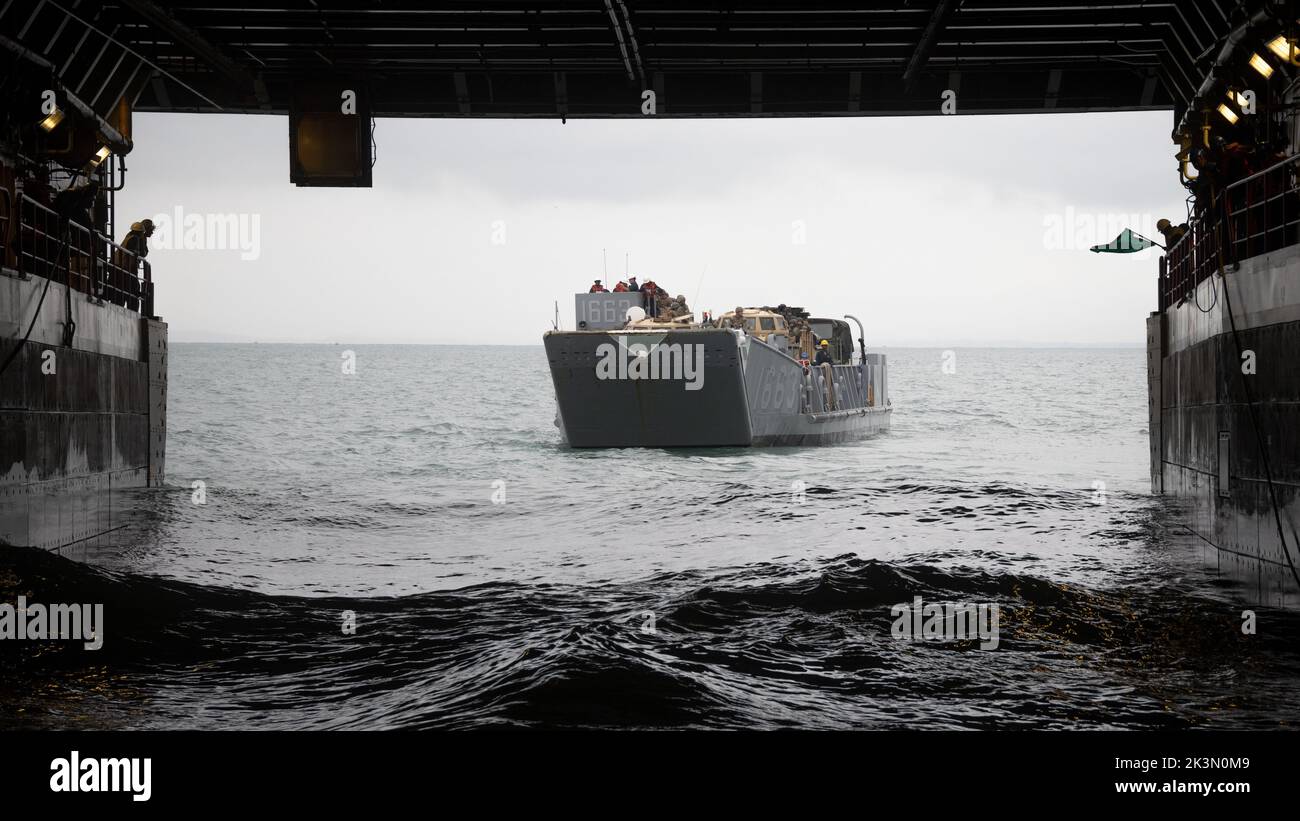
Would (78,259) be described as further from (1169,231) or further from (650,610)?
(1169,231)

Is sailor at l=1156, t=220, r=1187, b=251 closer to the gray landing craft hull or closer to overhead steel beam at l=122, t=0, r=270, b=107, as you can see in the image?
the gray landing craft hull

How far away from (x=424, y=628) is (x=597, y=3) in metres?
11.0

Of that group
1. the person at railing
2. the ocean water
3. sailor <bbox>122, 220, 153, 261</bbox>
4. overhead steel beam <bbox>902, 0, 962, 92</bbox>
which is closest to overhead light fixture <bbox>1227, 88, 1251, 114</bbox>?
overhead steel beam <bbox>902, 0, 962, 92</bbox>

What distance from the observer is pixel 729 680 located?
321 inches

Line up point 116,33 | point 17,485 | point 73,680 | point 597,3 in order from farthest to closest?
point 116,33
point 597,3
point 17,485
point 73,680

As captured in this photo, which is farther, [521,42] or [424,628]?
[521,42]

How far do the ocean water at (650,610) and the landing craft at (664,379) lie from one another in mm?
6386

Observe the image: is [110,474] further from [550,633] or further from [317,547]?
[550,633]

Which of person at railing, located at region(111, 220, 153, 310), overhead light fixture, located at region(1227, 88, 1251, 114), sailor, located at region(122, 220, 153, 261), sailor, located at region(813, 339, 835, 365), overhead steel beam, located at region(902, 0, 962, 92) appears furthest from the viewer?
sailor, located at region(813, 339, 835, 365)

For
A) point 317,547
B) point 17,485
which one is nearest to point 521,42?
point 317,547

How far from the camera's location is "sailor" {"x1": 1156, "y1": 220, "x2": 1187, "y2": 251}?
74.1ft

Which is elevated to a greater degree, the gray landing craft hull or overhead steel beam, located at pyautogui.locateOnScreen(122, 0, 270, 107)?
overhead steel beam, located at pyautogui.locateOnScreen(122, 0, 270, 107)

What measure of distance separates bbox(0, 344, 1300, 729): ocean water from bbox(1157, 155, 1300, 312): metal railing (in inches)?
153
